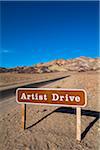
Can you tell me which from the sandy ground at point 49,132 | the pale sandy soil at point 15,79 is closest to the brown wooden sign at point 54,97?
the sandy ground at point 49,132

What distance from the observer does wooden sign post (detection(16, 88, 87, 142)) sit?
6.10 m

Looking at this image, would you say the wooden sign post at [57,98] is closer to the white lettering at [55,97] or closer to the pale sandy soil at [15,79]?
the white lettering at [55,97]

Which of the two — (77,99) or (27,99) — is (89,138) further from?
(27,99)

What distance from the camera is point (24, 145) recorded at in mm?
5715

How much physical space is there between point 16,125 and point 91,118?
272cm

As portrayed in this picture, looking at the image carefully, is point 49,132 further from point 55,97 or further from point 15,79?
point 15,79

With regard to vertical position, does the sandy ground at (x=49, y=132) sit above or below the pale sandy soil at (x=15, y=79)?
below

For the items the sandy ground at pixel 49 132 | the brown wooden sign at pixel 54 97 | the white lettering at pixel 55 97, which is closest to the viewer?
the sandy ground at pixel 49 132

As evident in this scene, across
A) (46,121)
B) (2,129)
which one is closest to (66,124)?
(46,121)

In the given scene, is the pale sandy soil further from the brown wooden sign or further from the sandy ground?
the brown wooden sign

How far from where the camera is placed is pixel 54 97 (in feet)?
21.2

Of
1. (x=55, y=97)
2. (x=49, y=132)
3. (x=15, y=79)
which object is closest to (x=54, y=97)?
(x=55, y=97)

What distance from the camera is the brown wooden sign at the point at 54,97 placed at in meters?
6.09

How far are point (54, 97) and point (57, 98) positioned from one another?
9 centimetres
